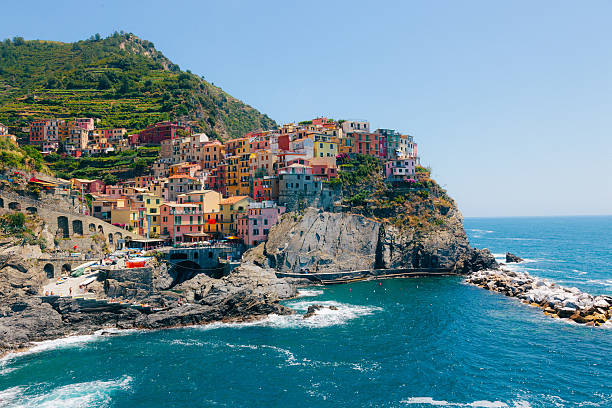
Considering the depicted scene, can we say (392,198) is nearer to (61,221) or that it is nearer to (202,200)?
(202,200)

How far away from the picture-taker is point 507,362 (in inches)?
1636

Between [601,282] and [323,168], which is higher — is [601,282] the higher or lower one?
the lower one

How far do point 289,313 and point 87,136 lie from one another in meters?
92.1

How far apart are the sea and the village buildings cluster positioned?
97.8 feet

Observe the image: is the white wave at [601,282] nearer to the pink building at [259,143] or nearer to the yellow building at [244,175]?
the yellow building at [244,175]

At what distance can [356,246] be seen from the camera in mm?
82500

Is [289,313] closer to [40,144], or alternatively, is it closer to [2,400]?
[2,400]

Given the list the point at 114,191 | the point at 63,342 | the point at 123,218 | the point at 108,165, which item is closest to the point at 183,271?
the point at 123,218

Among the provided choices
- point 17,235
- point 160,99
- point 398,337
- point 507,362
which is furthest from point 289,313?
point 160,99

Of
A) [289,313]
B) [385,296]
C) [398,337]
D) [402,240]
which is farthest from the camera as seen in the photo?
[402,240]

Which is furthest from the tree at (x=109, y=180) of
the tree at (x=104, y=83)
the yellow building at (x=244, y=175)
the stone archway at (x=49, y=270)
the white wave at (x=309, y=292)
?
the tree at (x=104, y=83)

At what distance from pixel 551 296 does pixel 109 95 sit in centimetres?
14841

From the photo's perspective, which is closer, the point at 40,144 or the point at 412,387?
the point at 412,387

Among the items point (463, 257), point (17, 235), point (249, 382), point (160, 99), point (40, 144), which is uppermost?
point (160, 99)
